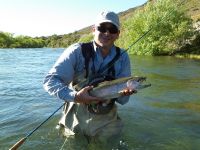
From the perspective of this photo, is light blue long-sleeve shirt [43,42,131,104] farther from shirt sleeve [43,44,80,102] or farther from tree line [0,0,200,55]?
tree line [0,0,200,55]

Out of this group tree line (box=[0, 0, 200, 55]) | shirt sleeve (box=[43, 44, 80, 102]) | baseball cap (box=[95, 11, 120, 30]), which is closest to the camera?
shirt sleeve (box=[43, 44, 80, 102])

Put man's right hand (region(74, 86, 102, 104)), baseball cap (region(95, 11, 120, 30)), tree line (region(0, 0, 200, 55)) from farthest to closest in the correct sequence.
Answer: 1. tree line (region(0, 0, 200, 55))
2. baseball cap (region(95, 11, 120, 30))
3. man's right hand (region(74, 86, 102, 104))

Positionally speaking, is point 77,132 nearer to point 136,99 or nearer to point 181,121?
point 181,121

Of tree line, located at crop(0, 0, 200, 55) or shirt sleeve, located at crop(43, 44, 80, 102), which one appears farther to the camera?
tree line, located at crop(0, 0, 200, 55)

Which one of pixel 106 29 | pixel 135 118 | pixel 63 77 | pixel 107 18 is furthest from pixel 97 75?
pixel 135 118

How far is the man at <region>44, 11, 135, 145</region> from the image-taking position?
5.14 meters

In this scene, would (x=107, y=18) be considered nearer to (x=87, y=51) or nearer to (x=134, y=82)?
(x=87, y=51)

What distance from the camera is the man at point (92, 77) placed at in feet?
16.9

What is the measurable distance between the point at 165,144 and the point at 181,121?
1.94 meters

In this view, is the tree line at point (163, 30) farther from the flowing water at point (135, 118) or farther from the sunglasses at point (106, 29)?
the sunglasses at point (106, 29)

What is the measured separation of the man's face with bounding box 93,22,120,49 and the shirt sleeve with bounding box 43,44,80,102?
34cm

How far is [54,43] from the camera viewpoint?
133750 mm

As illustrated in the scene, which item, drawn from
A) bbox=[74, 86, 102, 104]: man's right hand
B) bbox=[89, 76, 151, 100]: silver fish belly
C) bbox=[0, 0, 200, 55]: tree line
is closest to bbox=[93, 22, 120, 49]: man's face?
bbox=[89, 76, 151, 100]: silver fish belly

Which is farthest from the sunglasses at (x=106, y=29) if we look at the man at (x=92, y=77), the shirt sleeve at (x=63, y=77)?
the shirt sleeve at (x=63, y=77)
